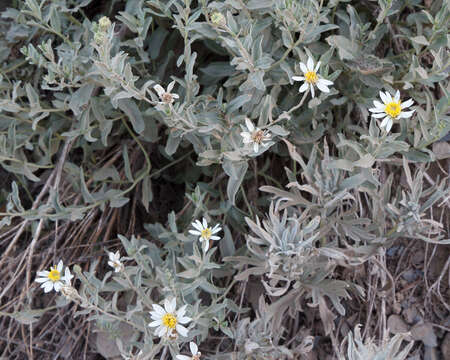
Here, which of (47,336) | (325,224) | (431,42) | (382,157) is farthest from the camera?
(47,336)

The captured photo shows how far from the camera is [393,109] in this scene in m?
1.84

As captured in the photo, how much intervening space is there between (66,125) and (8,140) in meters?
0.48

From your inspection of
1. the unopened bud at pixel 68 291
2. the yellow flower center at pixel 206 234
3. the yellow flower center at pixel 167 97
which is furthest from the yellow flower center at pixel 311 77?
the unopened bud at pixel 68 291

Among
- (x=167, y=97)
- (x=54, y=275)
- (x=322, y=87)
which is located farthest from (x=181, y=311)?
(x=322, y=87)

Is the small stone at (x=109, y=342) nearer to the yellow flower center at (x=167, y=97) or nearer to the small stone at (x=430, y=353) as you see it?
the yellow flower center at (x=167, y=97)

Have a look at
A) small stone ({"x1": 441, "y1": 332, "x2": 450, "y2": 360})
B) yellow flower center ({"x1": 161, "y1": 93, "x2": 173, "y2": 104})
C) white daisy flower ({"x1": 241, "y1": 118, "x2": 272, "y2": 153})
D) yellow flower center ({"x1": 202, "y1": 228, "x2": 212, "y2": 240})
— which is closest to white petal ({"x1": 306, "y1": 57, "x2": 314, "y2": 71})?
white daisy flower ({"x1": 241, "y1": 118, "x2": 272, "y2": 153})

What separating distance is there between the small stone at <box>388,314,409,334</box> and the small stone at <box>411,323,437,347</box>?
35 mm

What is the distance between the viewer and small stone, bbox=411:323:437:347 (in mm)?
2400

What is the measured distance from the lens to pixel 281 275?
1.98 metres

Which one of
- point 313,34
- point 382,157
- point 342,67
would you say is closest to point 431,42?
point 342,67

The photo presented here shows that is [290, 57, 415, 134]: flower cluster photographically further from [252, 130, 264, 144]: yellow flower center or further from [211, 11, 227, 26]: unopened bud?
[211, 11, 227, 26]: unopened bud

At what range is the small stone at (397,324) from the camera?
242cm

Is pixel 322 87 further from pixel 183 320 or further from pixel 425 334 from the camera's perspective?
pixel 425 334

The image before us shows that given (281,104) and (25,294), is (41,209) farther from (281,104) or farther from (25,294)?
(281,104)
